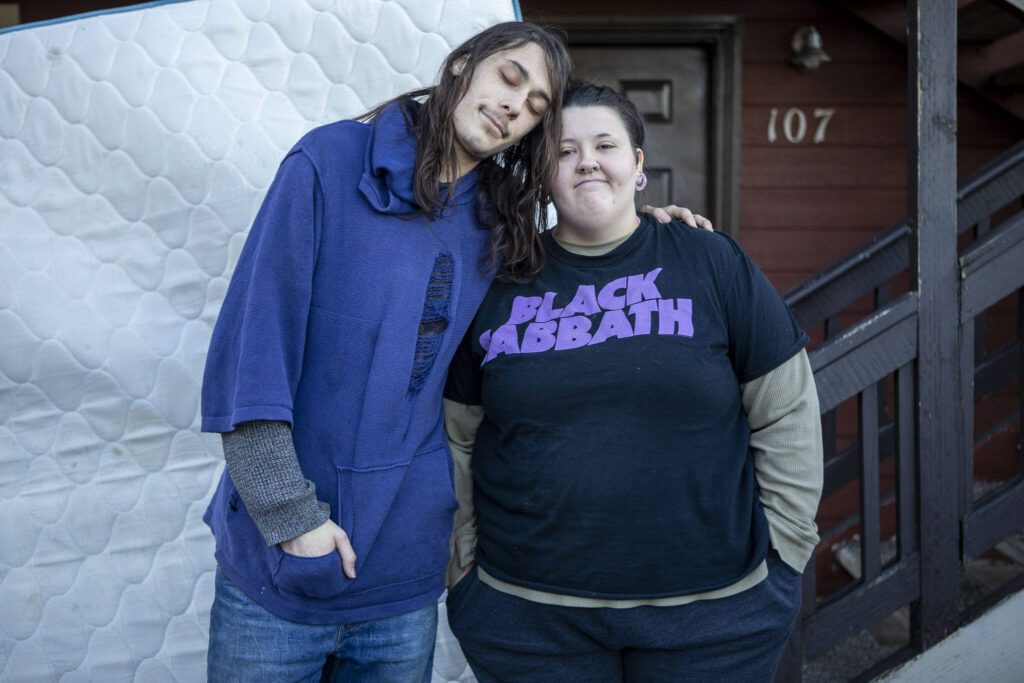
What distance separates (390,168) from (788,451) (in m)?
0.76

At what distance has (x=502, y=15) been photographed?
1.86 meters

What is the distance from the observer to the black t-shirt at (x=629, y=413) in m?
1.38

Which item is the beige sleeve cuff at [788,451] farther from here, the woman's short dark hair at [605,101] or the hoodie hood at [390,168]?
the hoodie hood at [390,168]

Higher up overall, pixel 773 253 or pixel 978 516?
pixel 773 253

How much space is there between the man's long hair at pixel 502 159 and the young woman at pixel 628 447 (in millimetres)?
42

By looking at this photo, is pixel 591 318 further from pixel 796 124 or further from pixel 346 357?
pixel 796 124

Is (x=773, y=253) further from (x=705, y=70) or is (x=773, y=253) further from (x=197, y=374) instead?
(x=197, y=374)

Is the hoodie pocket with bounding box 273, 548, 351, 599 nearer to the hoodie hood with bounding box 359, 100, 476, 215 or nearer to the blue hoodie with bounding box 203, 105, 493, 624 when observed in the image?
the blue hoodie with bounding box 203, 105, 493, 624

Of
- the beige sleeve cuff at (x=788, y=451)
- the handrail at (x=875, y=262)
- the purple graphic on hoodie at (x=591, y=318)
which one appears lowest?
the handrail at (x=875, y=262)

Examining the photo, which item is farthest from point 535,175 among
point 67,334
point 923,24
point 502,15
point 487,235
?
point 923,24

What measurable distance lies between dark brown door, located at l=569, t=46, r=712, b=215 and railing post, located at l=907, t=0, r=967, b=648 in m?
1.34

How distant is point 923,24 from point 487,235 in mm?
1309

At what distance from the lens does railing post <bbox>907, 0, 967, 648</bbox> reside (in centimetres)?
213

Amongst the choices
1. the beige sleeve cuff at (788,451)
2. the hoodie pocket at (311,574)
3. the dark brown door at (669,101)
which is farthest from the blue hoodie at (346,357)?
the dark brown door at (669,101)
